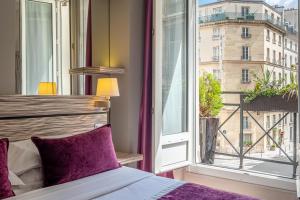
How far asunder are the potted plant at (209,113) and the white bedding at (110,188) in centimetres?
184

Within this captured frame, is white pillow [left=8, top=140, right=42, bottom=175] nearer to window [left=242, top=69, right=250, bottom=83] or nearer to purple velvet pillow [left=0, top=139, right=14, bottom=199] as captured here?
purple velvet pillow [left=0, top=139, right=14, bottom=199]

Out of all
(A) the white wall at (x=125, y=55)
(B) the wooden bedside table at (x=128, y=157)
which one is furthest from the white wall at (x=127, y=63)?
(B) the wooden bedside table at (x=128, y=157)

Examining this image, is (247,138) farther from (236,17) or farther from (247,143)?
(236,17)

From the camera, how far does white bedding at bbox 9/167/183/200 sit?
6.02ft

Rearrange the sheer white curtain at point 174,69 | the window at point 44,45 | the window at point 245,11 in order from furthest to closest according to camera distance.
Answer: the window at point 245,11 → the sheer white curtain at point 174,69 → the window at point 44,45

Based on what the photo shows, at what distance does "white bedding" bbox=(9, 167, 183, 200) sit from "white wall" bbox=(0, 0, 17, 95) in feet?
3.03

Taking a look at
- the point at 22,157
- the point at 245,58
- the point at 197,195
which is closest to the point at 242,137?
the point at 245,58

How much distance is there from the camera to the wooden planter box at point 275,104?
3281 mm

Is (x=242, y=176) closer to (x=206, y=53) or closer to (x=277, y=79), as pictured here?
(x=277, y=79)

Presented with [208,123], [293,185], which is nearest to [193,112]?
[208,123]

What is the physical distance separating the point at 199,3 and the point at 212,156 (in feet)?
6.29

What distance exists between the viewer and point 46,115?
261 cm

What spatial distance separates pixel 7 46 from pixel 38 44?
30 centimetres

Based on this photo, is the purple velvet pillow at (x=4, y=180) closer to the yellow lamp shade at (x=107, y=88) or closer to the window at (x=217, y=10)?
the yellow lamp shade at (x=107, y=88)
